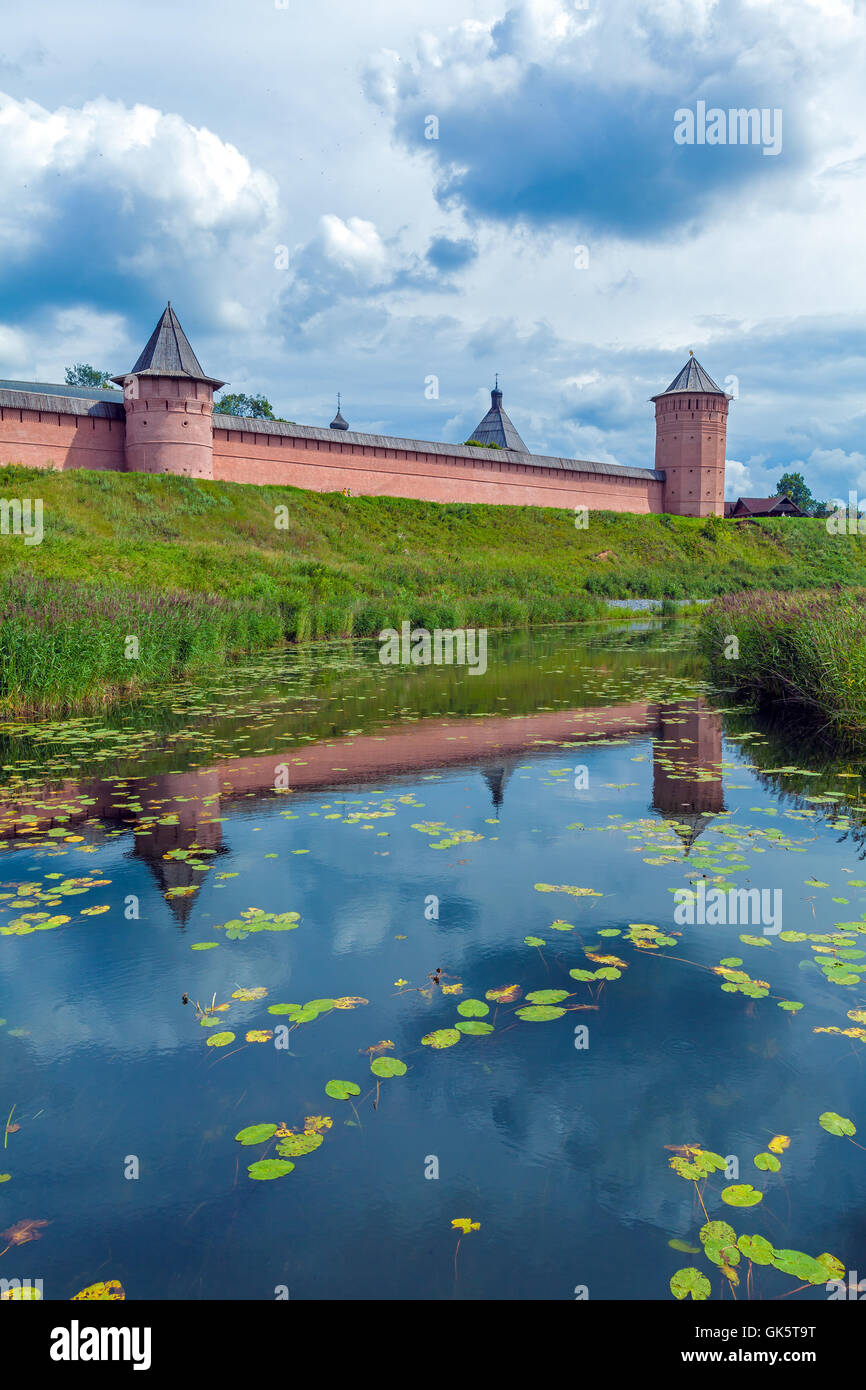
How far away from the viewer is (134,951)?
3.55 metres

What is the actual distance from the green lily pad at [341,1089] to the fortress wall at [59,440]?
3112cm

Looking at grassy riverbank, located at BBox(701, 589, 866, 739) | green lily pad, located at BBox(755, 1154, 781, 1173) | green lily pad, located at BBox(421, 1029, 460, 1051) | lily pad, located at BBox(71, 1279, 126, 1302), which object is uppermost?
grassy riverbank, located at BBox(701, 589, 866, 739)

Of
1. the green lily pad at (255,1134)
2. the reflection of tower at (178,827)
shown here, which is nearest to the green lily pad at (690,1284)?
the green lily pad at (255,1134)

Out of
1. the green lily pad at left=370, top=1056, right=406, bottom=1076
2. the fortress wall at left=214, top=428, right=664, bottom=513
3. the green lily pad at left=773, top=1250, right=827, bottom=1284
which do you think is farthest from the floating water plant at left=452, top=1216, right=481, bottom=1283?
the fortress wall at left=214, top=428, right=664, bottom=513

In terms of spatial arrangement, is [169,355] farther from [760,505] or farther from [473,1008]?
[760,505]

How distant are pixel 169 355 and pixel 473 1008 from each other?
32782mm

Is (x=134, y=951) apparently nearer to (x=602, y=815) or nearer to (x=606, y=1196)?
(x=606, y=1196)

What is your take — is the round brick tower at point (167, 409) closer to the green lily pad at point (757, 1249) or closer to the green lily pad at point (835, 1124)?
the green lily pad at point (835, 1124)

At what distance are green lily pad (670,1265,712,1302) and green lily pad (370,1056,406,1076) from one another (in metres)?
0.96

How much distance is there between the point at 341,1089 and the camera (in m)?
2.57

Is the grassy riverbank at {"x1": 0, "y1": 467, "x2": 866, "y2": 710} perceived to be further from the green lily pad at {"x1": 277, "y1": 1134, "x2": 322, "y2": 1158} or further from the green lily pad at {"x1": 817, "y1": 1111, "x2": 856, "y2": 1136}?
the green lily pad at {"x1": 817, "y1": 1111, "x2": 856, "y2": 1136}

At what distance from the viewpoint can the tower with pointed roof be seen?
153ft

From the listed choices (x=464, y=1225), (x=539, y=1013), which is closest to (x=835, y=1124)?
(x=539, y=1013)
